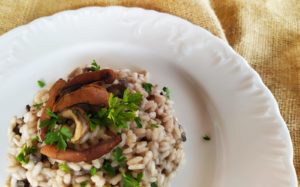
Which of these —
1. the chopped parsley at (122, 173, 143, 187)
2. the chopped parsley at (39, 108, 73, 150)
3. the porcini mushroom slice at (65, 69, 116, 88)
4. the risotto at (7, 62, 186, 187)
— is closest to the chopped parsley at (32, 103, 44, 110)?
the risotto at (7, 62, 186, 187)

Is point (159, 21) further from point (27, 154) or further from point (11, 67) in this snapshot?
point (27, 154)

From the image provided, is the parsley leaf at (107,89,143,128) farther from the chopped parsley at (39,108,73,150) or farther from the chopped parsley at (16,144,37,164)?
the chopped parsley at (16,144,37,164)

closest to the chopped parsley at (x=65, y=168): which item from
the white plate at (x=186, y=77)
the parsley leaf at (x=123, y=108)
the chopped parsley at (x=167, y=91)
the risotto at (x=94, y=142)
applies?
the risotto at (x=94, y=142)

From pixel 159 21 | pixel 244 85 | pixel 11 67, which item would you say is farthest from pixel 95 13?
pixel 244 85

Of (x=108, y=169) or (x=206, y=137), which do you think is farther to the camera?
(x=206, y=137)

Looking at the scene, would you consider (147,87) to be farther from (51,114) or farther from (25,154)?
(25,154)

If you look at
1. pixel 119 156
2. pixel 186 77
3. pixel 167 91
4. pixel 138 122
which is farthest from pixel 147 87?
pixel 119 156
